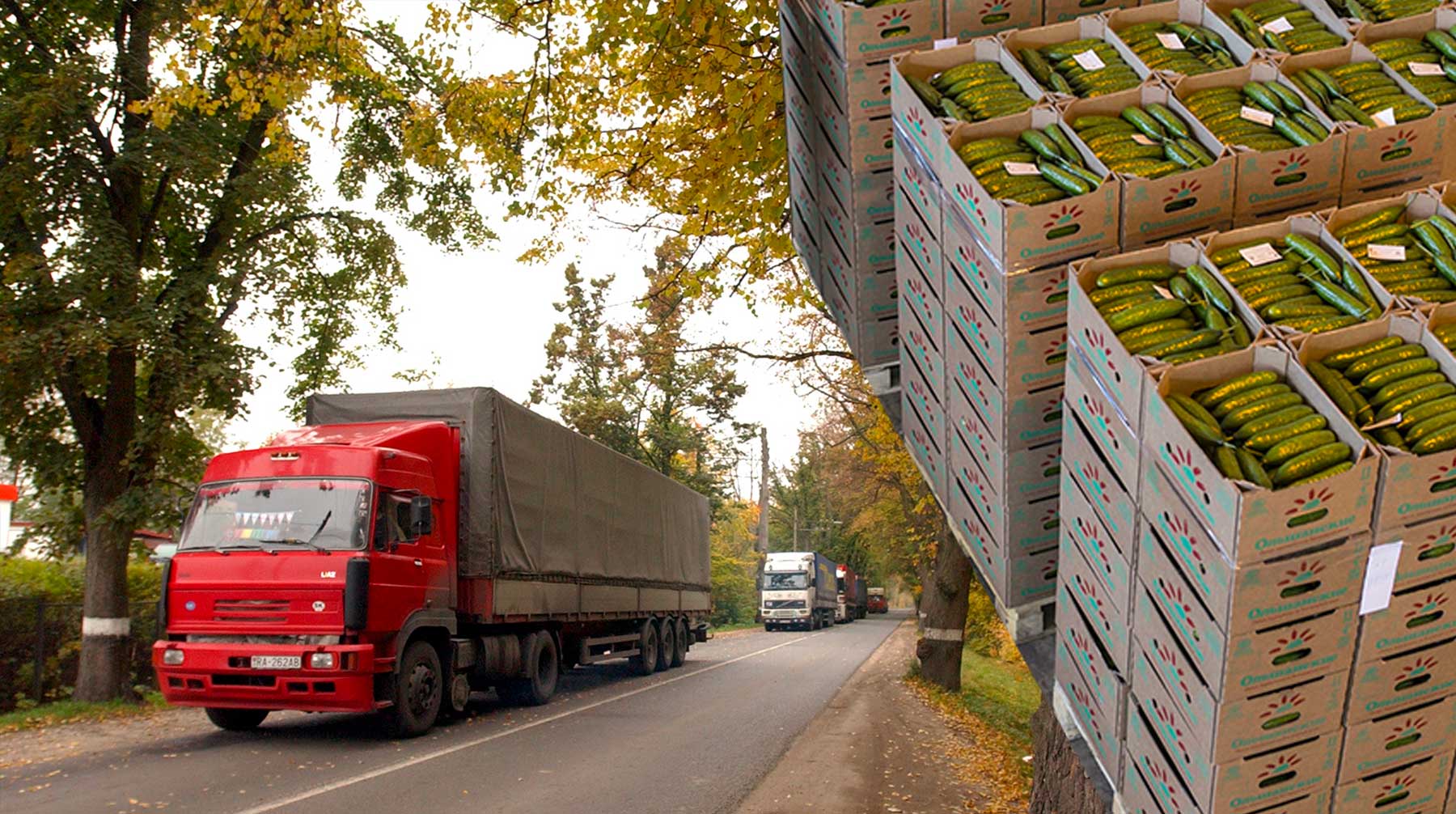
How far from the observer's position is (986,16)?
516 cm

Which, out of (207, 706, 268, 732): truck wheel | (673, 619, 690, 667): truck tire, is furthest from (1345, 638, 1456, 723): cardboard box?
(673, 619, 690, 667): truck tire

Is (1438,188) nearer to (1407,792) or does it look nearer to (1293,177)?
(1293,177)

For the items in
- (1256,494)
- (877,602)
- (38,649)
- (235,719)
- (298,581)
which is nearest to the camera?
(1256,494)

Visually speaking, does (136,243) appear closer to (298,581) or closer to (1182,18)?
(298,581)

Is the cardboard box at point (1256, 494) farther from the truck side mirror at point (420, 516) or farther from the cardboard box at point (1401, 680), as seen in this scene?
the truck side mirror at point (420, 516)

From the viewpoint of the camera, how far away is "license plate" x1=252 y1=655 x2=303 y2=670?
37.6 feet

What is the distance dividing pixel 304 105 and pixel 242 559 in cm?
491

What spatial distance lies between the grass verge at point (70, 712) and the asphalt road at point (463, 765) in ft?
6.88

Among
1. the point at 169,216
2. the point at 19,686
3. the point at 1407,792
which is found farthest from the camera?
the point at 169,216

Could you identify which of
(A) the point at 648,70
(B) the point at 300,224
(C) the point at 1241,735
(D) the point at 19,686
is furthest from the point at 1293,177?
(D) the point at 19,686

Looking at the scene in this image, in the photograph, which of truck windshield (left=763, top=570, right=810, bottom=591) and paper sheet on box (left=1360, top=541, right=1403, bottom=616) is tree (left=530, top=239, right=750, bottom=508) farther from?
paper sheet on box (left=1360, top=541, right=1403, bottom=616)

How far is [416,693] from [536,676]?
3.77 m

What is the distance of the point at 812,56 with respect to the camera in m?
5.72

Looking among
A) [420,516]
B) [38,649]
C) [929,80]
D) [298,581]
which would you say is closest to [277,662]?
[298,581]
